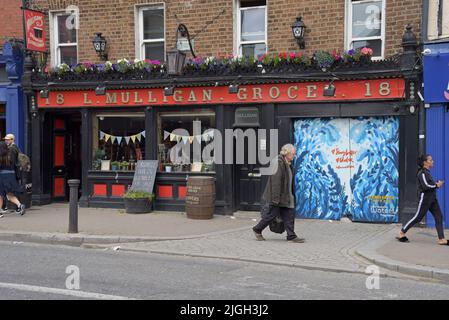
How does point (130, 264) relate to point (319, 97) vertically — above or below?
below

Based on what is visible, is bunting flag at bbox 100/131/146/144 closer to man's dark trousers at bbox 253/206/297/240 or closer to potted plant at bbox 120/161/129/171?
potted plant at bbox 120/161/129/171

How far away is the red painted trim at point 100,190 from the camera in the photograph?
50.2ft

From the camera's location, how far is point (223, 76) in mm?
13719

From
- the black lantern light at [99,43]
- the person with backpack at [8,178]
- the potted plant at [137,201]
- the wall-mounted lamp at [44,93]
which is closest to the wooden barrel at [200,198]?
the potted plant at [137,201]

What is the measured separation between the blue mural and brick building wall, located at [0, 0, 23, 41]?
8.68 m

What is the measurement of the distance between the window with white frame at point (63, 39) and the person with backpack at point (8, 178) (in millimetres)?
3369

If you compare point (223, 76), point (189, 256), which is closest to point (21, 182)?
point (223, 76)

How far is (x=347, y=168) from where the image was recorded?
1310 centimetres

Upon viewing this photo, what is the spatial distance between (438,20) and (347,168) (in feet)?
12.2

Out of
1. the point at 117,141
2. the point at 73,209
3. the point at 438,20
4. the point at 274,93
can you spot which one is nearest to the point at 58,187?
the point at 117,141

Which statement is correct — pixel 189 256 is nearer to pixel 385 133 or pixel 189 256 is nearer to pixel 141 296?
pixel 141 296

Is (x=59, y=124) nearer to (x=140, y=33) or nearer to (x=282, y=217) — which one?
(x=140, y=33)

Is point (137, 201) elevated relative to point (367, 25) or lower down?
lower down

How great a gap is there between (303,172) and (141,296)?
7.47m
